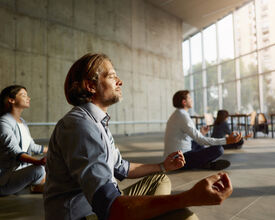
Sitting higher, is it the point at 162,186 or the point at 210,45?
the point at 210,45

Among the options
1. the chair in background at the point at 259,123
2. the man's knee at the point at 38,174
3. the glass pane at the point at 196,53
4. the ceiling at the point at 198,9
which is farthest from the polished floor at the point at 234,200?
the glass pane at the point at 196,53

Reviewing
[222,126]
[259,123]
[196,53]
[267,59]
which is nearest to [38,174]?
[222,126]

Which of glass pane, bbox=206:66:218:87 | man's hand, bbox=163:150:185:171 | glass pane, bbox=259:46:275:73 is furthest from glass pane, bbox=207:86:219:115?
man's hand, bbox=163:150:185:171

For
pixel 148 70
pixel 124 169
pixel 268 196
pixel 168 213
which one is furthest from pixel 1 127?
pixel 148 70

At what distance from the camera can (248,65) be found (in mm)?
11438

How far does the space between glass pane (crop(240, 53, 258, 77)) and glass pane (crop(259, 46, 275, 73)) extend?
0.34 metres

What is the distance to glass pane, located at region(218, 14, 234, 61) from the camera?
41.0 ft

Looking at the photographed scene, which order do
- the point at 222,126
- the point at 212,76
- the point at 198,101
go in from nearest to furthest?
the point at 222,126
the point at 212,76
the point at 198,101

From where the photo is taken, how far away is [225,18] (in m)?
12.8

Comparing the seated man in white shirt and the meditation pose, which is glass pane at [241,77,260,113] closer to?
the seated man in white shirt

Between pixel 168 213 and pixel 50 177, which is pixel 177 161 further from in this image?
pixel 50 177

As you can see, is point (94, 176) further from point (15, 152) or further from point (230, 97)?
point (230, 97)

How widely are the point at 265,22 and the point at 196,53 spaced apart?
4.69 meters

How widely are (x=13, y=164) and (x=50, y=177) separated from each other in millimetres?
1417
